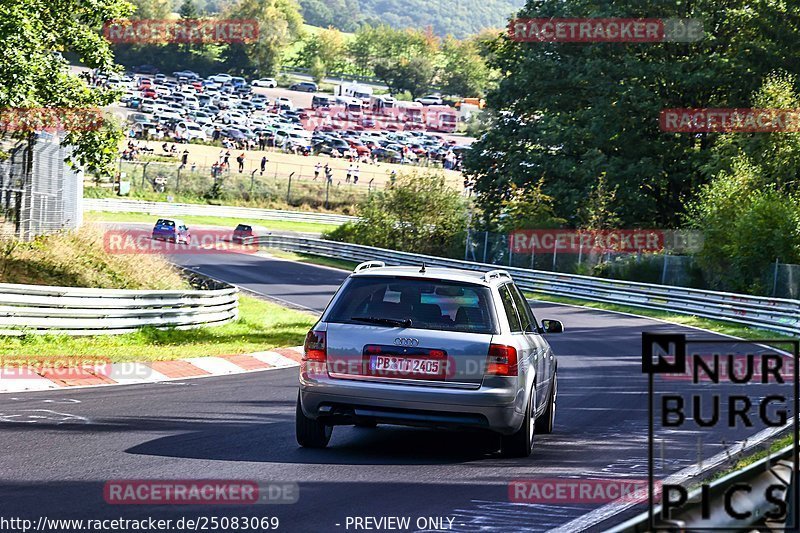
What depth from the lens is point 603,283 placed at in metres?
38.4

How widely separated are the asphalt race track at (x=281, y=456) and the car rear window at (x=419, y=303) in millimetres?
1141

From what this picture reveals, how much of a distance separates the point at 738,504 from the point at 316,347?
499cm

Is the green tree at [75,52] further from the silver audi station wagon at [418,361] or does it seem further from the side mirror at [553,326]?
the silver audi station wagon at [418,361]

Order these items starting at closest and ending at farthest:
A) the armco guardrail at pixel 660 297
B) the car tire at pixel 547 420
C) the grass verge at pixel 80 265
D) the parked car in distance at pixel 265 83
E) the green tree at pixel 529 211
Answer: the car tire at pixel 547 420 → the grass verge at pixel 80 265 → the armco guardrail at pixel 660 297 → the green tree at pixel 529 211 → the parked car in distance at pixel 265 83

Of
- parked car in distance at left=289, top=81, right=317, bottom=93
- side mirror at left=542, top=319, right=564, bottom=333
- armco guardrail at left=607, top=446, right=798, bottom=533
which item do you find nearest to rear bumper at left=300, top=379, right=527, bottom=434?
side mirror at left=542, top=319, right=564, bottom=333

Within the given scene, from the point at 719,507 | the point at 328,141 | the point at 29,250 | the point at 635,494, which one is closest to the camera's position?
the point at 719,507

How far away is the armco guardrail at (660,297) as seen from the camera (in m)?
30.4

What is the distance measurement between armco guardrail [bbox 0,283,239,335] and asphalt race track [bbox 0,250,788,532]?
3486mm

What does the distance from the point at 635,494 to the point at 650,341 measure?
13.7ft

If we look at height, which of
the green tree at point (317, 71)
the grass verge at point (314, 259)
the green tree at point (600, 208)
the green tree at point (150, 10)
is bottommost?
the grass verge at point (314, 259)

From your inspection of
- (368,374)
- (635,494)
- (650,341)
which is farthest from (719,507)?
(368,374)

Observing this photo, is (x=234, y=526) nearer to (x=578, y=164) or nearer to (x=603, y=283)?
(x=603, y=283)
